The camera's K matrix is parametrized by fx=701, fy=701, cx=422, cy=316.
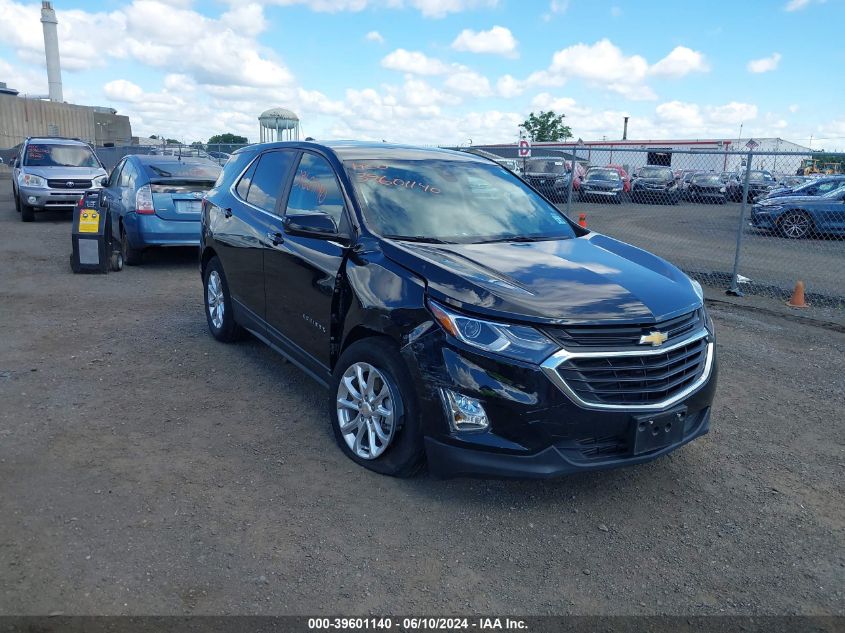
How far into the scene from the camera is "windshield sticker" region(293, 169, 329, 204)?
467 centimetres

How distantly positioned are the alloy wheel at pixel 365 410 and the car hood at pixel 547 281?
2.14 feet

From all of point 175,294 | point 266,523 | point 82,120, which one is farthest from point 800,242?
point 82,120

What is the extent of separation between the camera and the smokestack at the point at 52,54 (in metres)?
65.2

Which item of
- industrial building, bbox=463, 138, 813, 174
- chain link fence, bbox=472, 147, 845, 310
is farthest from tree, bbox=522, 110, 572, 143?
chain link fence, bbox=472, 147, 845, 310

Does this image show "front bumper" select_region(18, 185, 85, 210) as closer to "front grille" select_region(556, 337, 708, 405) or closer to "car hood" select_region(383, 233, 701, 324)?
"car hood" select_region(383, 233, 701, 324)

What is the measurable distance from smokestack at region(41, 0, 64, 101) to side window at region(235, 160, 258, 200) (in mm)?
72193

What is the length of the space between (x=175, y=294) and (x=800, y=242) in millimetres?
12877

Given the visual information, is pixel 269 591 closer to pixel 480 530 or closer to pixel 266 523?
pixel 266 523

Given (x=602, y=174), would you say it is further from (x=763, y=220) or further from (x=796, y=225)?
(x=796, y=225)

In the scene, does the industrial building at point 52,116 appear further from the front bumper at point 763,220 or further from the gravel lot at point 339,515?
the gravel lot at point 339,515

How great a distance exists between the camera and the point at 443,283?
3.54 metres

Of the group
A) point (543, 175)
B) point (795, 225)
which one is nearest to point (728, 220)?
point (795, 225)

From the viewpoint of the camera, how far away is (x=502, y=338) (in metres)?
3.34

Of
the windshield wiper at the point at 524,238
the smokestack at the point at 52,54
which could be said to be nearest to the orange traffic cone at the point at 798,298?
the windshield wiper at the point at 524,238
